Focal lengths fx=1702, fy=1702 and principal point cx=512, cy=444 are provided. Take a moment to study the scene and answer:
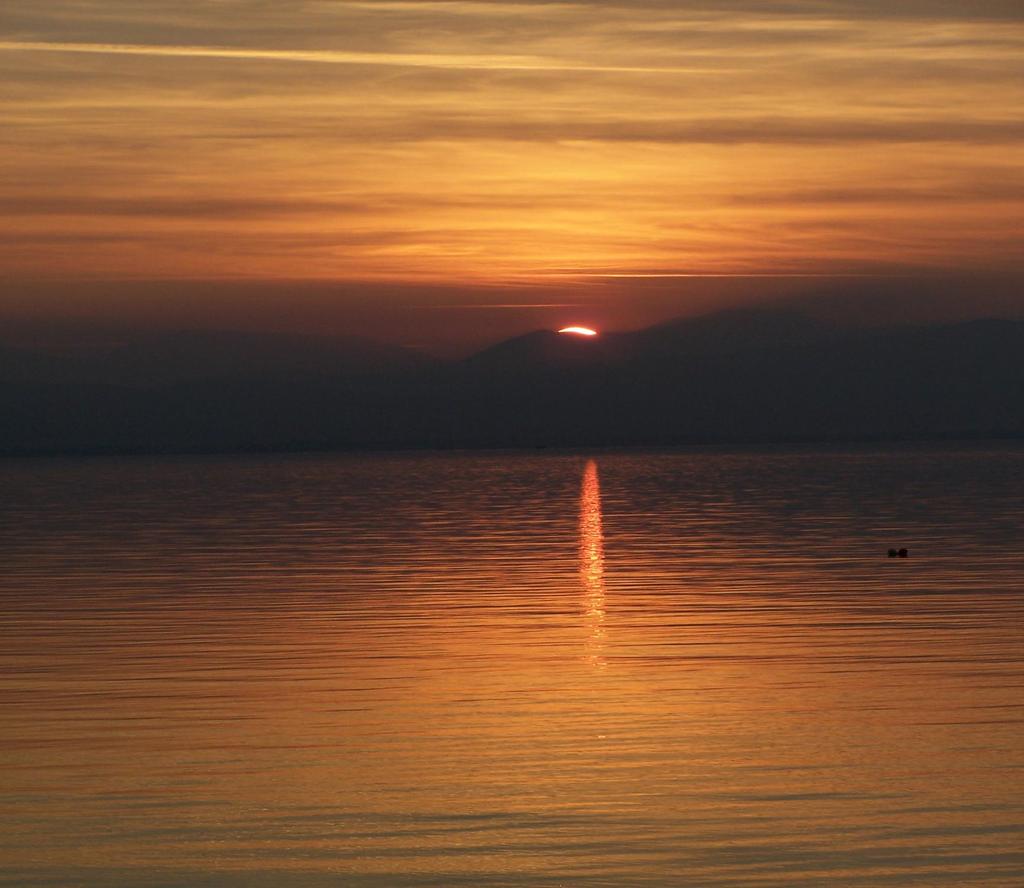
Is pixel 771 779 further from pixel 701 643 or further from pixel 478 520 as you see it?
pixel 478 520

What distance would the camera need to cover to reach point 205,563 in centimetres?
4131

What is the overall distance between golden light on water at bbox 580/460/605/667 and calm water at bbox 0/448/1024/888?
0.57 ft

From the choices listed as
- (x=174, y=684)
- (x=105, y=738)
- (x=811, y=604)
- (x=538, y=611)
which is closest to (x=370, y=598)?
(x=538, y=611)

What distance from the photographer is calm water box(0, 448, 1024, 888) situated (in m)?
12.8

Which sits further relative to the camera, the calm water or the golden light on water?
Answer: the golden light on water

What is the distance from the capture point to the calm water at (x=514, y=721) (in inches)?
504

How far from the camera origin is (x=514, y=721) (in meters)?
18.3

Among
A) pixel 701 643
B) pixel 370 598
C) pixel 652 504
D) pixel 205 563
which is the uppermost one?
pixel 652 504

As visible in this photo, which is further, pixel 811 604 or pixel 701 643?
pixel 811 604

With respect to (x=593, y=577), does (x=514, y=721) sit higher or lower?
lower

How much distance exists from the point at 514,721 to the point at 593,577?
1827 cm

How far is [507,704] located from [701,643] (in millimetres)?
5817

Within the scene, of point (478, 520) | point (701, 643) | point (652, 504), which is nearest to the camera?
point (701, 643)

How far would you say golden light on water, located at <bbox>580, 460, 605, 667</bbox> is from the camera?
2475cm
